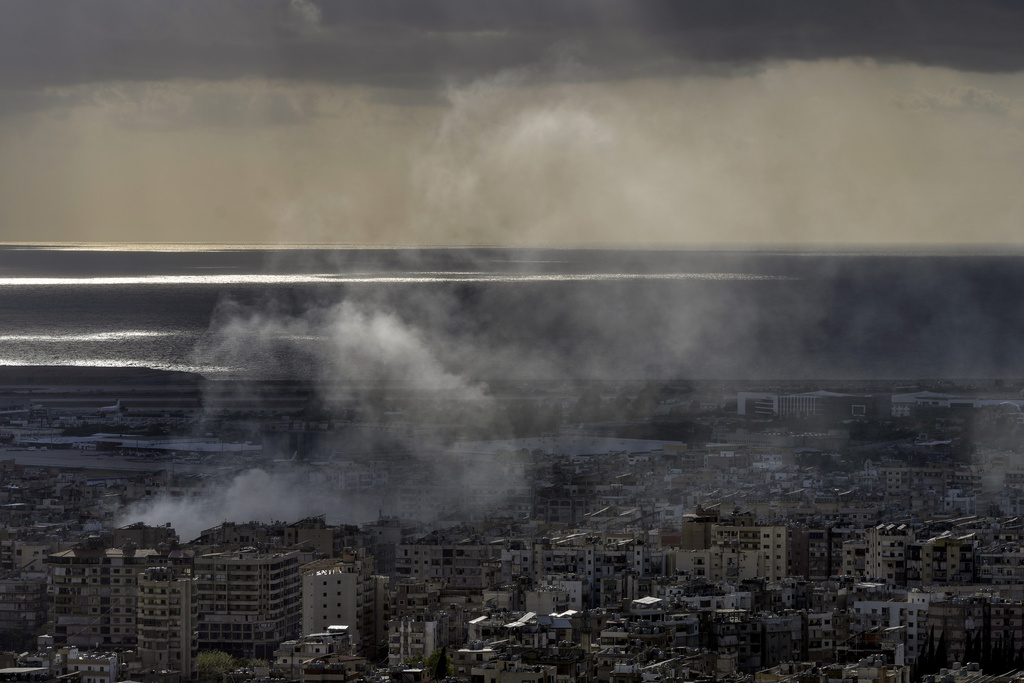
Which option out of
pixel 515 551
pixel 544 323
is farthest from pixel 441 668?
pixel 544 323

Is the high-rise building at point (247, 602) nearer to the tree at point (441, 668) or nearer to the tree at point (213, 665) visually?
the tree at point (213, 665)

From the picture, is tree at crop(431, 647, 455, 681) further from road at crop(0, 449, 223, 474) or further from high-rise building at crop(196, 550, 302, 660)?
road at crop(0, 449, 223, 474)

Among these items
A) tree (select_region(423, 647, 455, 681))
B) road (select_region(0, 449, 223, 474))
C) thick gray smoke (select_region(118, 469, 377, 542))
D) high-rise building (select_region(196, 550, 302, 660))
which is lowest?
tree (select_region(423, 647, 455, 681))

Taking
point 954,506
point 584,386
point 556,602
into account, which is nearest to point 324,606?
point 556,602

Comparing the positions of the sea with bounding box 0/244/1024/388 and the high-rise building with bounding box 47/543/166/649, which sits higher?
the sea with bounding box 0/244/1024/388

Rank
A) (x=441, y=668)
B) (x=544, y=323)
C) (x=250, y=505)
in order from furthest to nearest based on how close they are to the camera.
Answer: (x=544, y=323) → (x=250, y=505) → (x=441, y=668)

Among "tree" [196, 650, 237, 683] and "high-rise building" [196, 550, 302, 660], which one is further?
"high-rise building" [196, 550, 302, 660]

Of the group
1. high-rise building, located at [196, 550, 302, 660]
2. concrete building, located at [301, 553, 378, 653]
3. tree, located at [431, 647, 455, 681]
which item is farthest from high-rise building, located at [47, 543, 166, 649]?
tree, located at [431, 647, 455, 681]

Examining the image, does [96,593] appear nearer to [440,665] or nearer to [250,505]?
[440,665]
